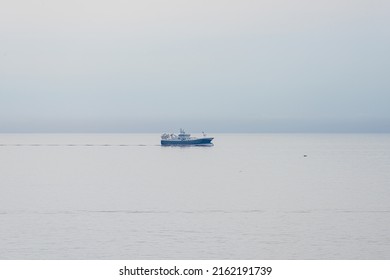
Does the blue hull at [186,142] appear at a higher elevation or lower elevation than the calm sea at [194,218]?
higher

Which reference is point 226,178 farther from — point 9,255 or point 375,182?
point 9,255

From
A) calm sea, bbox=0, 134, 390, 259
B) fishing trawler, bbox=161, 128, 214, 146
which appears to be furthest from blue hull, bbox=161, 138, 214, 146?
calm sea, bbox=0, 134, 390, 259

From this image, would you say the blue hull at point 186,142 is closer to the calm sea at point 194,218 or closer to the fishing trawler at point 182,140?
the fishing trawler at point 182,140

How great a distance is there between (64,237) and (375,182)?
35.6m

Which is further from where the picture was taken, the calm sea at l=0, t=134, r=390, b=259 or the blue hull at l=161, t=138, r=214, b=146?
the blue hull at l=161, t=138, r=214, b=146

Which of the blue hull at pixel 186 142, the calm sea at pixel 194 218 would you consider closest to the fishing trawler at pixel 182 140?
the blue hull at pixel 186 142

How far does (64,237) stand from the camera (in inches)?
1095

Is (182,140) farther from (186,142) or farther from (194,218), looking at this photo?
(194,218)

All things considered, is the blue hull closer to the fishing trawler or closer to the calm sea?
the fishing trawler

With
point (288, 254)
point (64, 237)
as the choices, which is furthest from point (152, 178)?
point (288, 254)

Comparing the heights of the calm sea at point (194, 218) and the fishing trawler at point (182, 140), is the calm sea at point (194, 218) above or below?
below

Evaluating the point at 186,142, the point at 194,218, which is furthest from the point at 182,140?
the point at 194,218

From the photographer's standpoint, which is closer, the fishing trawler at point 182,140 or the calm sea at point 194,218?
the calm sea at point 194,218

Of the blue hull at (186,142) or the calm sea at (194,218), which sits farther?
the blue hull at (186,142)
